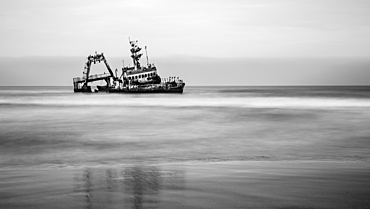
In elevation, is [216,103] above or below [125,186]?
below

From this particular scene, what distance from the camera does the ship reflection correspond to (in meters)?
6.08

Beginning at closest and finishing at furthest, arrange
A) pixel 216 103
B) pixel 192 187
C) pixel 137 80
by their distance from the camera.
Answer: pixel 192 187 → pixel 216 103 → pixel 137 80

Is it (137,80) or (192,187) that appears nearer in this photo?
(192,187)

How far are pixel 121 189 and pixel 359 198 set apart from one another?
142 inches

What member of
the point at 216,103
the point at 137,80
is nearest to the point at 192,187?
the point at 216,103

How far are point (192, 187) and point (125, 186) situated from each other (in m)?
1.13

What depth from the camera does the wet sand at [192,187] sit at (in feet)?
19.7

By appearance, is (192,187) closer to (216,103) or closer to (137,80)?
(216,103)

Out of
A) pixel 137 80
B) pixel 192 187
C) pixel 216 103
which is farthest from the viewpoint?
pixel 137 80

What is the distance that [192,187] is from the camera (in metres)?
7.14

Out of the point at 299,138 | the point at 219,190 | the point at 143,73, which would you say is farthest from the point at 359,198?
the point at 143,73

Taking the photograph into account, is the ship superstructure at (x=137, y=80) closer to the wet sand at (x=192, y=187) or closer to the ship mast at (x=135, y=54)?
the ship mast at (x=135, y=54)

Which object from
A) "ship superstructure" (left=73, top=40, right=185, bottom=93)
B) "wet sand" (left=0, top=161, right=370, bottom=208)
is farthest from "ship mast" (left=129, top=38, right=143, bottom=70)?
"wet sand" (left=0, top=161, right=370, bottom=208)

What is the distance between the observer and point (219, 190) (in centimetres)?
685
